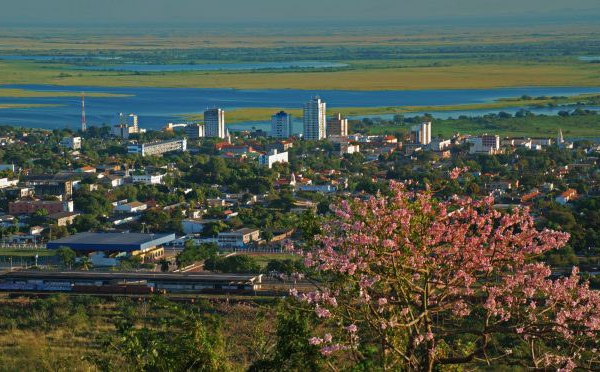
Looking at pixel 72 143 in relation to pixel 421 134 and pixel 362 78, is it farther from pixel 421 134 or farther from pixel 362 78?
pixel 362 78

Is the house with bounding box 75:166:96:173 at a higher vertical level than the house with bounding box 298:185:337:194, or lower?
higher

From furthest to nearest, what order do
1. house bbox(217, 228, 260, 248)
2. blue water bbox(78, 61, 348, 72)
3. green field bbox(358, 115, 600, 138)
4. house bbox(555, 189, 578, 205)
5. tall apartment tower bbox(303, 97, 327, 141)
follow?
blue water bbox(78, 61, 348, 72) < green field bbox(358, 115, 600, 138) < tall apartment tower bbox(303, 97, 327, 141) < house bbox(555, 189, 578, 205) < house bbox(217, 228, 260, 248)

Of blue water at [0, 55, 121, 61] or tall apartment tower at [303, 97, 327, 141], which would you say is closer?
tall apartment tower at [303, 97, 327, 141]

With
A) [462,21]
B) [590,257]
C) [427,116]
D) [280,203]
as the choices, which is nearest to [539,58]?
[427,116]

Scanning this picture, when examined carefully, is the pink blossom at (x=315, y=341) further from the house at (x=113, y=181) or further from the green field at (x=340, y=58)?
the green field at (x=340, y=58)

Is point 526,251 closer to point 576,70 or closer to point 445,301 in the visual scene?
point 445,301

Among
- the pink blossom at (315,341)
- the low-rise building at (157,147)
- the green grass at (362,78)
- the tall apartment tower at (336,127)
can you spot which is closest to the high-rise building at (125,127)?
the low-rise building at (157,147)

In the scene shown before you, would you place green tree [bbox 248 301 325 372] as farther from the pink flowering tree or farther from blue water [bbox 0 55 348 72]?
blue water [bbox 0 55 348 72]

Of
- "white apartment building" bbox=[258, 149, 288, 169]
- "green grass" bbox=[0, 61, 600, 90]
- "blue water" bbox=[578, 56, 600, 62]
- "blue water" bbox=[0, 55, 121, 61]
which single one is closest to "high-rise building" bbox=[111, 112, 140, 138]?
"white apartment building" bbox=[258, 149, 288, 169]
